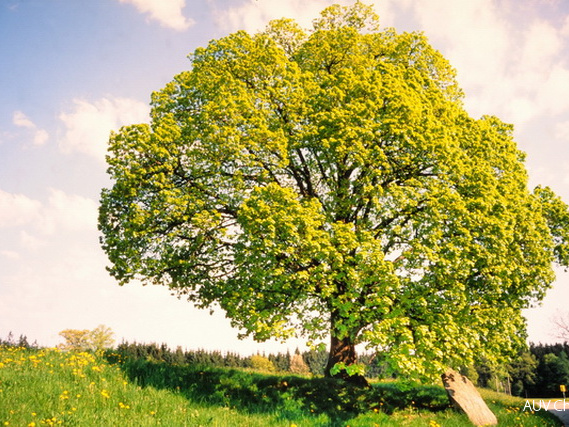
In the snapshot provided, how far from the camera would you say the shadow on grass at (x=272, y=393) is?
482 inches

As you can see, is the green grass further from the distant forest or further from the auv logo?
the distant forest

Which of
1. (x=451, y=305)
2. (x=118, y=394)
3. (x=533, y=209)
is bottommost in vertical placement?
(x=118, y=394)

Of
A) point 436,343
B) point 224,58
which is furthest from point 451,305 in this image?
point 224,58

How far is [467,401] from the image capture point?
16.1 metres

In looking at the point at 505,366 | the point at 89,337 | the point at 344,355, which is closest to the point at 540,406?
the point at 344,355

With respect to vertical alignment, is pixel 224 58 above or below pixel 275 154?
above

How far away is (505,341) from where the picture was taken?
45.7 feet

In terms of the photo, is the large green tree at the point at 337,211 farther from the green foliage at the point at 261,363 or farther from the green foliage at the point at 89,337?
the green foliage at the point at 89,337

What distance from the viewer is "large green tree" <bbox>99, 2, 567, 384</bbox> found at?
12656 mm

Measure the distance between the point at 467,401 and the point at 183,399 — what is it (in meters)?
11.8

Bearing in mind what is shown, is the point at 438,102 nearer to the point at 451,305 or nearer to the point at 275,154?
the point at 275,154

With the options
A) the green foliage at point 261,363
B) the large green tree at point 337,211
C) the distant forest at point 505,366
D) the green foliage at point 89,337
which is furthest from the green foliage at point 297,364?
the large green tree at point 337,211

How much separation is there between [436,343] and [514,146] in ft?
33.7

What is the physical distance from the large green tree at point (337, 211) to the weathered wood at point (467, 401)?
3.07 metres
